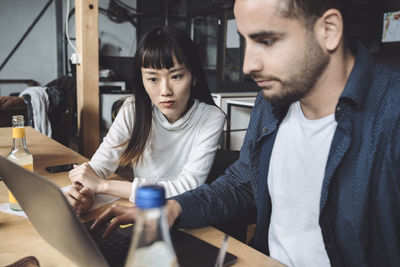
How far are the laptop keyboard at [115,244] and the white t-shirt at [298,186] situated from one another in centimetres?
41

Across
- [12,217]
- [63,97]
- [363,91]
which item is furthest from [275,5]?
[63,97]

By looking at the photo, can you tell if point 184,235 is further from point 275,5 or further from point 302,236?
point 275,5

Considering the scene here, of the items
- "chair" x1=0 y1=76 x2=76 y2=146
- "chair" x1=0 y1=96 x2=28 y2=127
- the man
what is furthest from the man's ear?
"chair" x1=0 y1=96 x2=28 y2=127

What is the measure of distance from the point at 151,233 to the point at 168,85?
1.04 m

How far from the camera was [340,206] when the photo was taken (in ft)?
2.59

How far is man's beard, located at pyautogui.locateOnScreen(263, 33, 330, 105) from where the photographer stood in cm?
80

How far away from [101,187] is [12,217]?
0.26m

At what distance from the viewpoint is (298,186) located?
909 mm

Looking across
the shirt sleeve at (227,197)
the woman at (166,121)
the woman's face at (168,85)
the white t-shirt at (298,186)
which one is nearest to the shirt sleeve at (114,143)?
the woman at (166,121)

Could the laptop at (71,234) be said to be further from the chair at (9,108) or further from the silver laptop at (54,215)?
the chair at (9,108)

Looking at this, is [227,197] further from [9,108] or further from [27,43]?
[27,43]

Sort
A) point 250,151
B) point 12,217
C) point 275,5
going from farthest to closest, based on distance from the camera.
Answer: point 250,151
point 12,217
point 275,5

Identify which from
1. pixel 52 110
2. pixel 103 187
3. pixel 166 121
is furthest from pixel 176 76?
pixel 52 110

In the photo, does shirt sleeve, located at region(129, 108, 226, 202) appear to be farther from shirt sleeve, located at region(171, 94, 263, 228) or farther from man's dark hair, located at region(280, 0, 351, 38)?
man's dark hair, located at region(280, 0, 351, 38)
